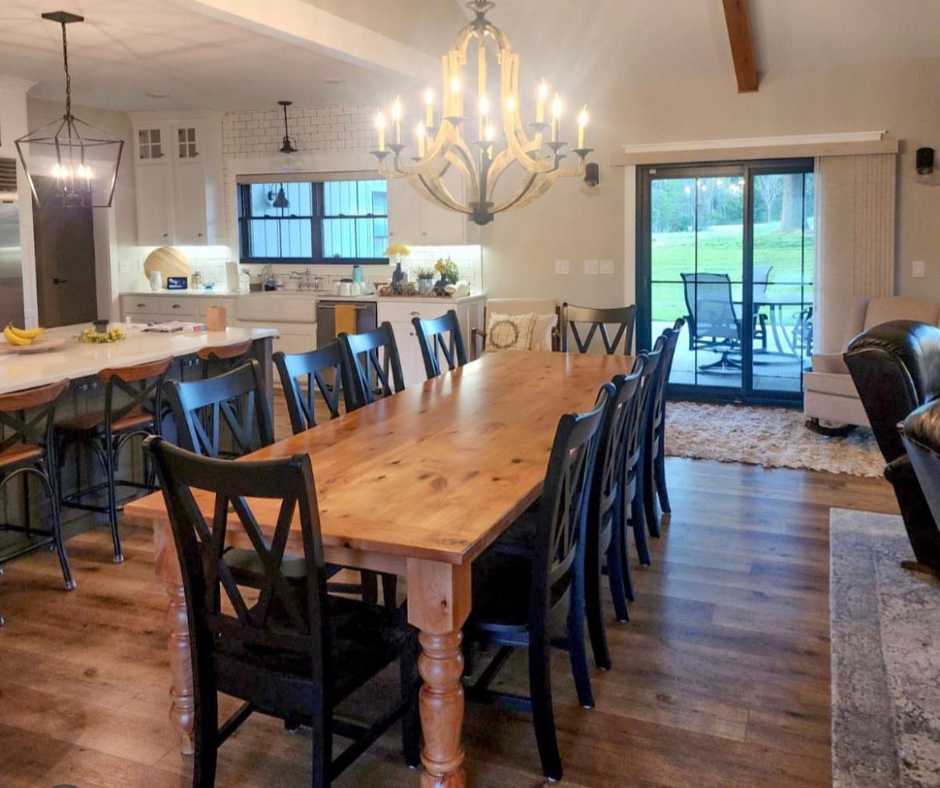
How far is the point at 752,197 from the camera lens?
742 cm

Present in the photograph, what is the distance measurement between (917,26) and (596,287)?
10.1 ft

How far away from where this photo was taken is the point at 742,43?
655 centimetres

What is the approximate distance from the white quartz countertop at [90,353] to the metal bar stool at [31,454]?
0.16 metres

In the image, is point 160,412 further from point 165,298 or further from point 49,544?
point 165,298

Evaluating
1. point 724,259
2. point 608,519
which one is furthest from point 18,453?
point 724,259

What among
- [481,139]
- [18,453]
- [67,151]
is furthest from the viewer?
[67,151]

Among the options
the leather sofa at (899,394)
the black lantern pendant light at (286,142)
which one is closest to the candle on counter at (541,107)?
the leather sofa at (899,394)

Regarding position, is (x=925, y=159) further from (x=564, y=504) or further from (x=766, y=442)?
(x=564, y=504)

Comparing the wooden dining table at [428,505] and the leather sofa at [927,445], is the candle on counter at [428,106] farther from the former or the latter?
the leather sofa at [927,445]

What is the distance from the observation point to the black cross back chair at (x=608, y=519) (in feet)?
9.53

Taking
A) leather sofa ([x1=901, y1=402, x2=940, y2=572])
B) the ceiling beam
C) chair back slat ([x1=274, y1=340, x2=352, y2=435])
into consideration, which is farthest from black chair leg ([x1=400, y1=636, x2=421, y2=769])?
the ceiling beam

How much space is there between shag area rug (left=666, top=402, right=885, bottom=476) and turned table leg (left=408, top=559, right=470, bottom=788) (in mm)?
3979

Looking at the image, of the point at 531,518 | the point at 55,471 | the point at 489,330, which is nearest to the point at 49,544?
the point at 55,471

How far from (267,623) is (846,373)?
17.1 feet
